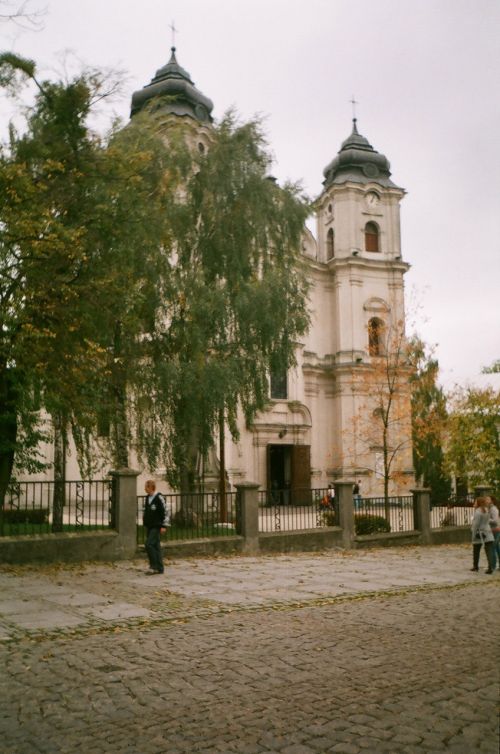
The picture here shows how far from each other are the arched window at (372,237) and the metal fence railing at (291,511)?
27.0m

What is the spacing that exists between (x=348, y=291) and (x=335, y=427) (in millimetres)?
Answer: 8236

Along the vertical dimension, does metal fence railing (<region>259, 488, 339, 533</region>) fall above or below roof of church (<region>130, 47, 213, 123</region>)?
below

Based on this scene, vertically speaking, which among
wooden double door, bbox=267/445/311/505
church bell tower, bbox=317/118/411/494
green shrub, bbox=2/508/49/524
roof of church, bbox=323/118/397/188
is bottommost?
green shrub, bbox=2/508/49/524

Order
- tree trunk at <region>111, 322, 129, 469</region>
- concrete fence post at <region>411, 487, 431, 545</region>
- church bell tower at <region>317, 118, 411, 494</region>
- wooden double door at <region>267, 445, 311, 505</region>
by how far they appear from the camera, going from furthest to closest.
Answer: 1. church bell tower at <region>317, 118, 411, 494</region>
2. wooden double door at <region>267, 445, 311, 505</region>
3. concrete fence post at <region>411, 487, 431, 545</region>
4. tree trunk at <region>111, 322, 129, 469</region>

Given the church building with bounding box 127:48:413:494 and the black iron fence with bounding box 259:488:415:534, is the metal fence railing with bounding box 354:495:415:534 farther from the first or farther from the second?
the church building with bounding box 127:48:413:494

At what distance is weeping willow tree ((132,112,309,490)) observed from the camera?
1914cm

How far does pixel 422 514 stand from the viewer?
21.6 m

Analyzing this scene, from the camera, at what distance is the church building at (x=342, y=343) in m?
36.8

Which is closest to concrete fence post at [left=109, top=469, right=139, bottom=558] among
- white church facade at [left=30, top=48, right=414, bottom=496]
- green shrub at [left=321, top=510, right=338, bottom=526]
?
green shrub at [left=321, top=510, right=338, bottom=526]

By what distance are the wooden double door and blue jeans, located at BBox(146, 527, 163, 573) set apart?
63.8 ft

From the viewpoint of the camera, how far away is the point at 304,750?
14.8 ft

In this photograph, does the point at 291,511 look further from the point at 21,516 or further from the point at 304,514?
the point at 21,516

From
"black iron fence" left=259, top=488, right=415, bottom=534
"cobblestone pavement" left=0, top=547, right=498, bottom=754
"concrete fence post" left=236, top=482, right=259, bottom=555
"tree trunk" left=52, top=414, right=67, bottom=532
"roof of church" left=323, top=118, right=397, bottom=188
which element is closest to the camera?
"cobblestone pavement" left=0, top=547, right=498, bottom=754

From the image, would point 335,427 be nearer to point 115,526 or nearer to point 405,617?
point 115,526
